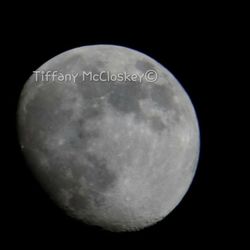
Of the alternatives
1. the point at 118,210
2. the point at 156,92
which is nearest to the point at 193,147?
the point at 156,92

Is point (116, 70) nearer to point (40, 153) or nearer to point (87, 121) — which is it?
point (87, 121)

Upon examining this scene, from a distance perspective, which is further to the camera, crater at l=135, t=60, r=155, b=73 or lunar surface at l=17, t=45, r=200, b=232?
crater at l=135, t=60, r=155, b=73

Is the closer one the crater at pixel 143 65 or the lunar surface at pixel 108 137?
the lunar surface at pixel 108 137

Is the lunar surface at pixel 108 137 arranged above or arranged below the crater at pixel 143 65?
below

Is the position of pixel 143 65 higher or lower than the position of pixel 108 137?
higher

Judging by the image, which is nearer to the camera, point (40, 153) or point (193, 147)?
point (40, 153)

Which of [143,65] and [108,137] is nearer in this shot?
[108,137]

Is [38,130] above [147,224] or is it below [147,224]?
above

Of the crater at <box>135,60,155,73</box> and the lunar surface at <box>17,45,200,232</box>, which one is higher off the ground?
the crater at <box>135,60,155,73</box>
